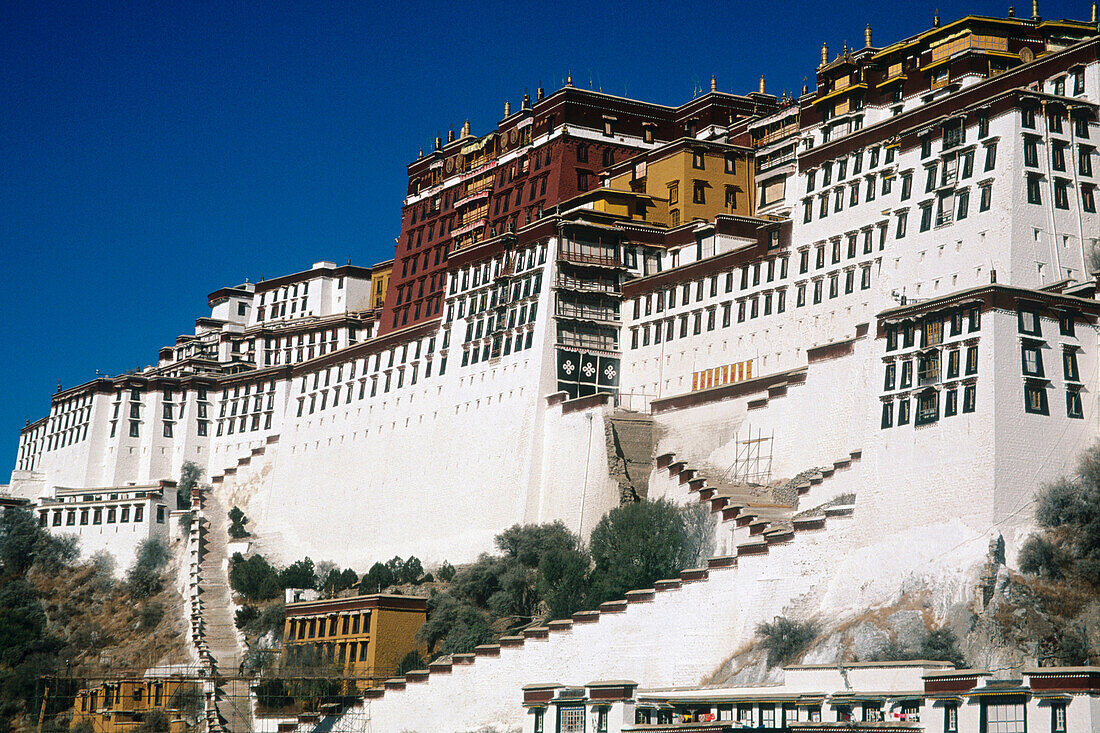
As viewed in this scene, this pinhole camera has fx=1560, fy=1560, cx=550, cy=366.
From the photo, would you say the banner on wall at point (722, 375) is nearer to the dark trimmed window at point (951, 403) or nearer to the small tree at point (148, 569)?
the dark trimmed window at point (951, 403)

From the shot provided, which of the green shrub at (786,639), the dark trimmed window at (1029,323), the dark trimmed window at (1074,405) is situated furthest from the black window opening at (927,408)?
the green shrub at (786,639)

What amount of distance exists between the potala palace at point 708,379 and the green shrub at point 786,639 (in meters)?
0.88

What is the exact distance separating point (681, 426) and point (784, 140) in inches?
752

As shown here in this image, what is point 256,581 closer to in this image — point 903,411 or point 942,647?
point 903,411

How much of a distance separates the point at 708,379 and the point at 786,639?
24239 mm

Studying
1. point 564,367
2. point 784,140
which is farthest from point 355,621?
point 784,140

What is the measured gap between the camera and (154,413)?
11312 centimetres

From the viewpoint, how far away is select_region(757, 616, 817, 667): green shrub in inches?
2003

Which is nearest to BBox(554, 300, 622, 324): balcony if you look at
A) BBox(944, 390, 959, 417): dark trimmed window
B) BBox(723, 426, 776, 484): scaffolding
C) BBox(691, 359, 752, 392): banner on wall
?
BBox(691, 359, 752, 392): banner on wall

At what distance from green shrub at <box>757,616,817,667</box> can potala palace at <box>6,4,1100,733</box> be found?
0.88 meters

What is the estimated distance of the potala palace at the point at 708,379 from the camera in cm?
5097

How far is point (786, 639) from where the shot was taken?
5131 centimetres

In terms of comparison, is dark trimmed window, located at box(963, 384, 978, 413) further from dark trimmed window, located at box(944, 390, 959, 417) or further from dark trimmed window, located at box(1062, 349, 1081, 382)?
dark trimmed window, located at box(1062, 349, 1081, 382)

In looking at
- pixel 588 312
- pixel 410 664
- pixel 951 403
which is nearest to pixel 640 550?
pixel 410 664
